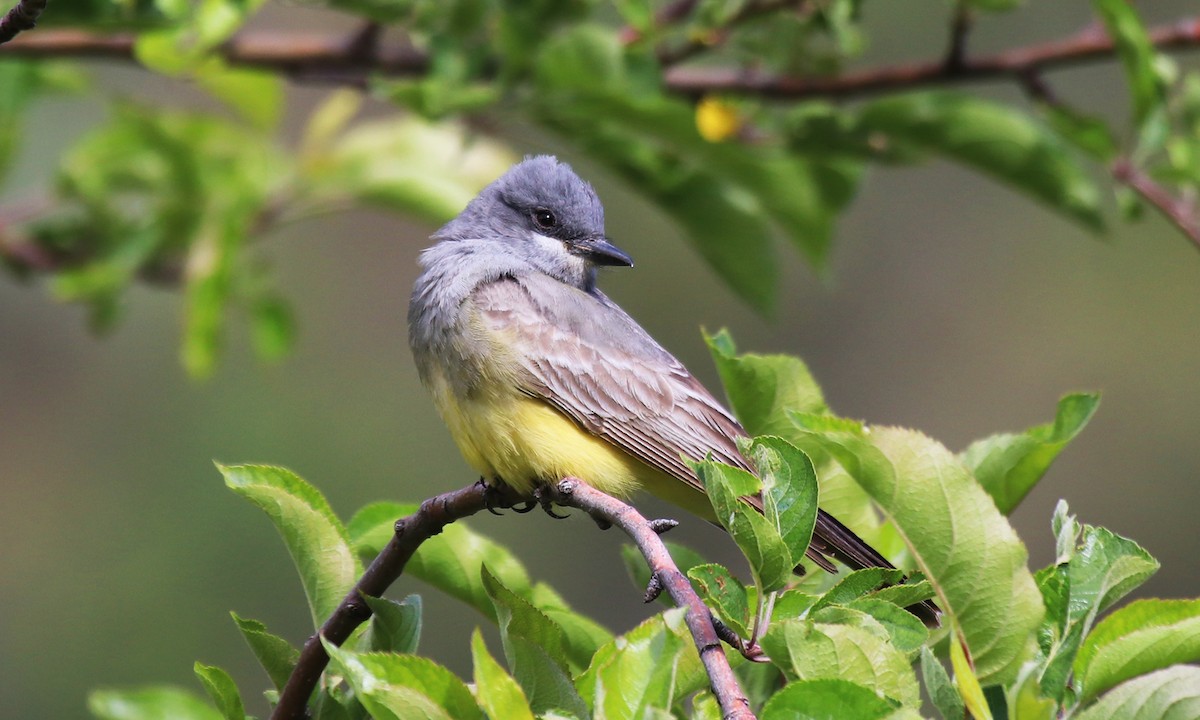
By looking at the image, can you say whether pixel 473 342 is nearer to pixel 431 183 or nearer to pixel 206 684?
pixel 431 183

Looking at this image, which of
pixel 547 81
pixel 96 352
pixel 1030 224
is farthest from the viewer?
pixel 1030 224

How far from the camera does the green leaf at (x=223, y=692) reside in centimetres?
230

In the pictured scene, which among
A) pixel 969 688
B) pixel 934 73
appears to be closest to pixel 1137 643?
pixel 969 688

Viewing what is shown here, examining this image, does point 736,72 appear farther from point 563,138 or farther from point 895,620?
point 895,620

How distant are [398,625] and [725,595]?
2.39 feet

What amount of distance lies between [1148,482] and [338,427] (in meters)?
7.52

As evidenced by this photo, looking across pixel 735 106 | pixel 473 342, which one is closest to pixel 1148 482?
pixel 735 106

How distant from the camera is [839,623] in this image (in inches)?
76.3

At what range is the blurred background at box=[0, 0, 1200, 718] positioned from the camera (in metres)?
11.3

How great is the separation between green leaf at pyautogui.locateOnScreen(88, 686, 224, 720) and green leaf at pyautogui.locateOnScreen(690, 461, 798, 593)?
5.17ft

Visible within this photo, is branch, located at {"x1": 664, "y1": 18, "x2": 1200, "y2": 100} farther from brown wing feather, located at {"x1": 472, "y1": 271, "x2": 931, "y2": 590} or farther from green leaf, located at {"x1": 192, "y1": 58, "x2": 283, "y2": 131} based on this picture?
green leaf, located at {"x1": 192, "y1": 58, "x2": 283, "y2": 131}

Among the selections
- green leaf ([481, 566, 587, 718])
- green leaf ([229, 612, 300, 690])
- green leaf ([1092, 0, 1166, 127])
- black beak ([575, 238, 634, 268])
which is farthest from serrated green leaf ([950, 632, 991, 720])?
black beak ([575, 238, 634, 268])

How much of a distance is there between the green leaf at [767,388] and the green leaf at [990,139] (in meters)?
1.53

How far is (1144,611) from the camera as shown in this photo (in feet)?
7.29
